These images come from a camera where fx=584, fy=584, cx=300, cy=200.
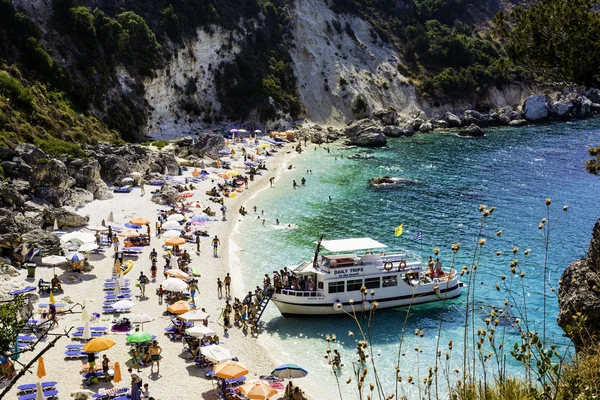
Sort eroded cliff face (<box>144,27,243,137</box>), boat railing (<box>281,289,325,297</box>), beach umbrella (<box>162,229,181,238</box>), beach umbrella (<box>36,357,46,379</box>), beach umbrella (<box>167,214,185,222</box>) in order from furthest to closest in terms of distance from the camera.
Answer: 1. eroded cliff face (<box>144,27,243,137</box>)
2. beach umbrella (<box>167,214,185,222</box>)
3. beach umbrella (<box>162,229,181,238</box>)
4. boat railing (<box>281,289,325,297</box>)
5. beach umbrella (<box>36,357,46,379</box>)

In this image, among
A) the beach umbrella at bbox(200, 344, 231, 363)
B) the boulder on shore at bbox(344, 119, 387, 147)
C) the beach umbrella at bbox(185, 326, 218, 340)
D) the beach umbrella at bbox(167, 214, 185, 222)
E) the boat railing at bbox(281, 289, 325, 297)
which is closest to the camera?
the beach umbrella at bbox(200, 344, 231, 363)

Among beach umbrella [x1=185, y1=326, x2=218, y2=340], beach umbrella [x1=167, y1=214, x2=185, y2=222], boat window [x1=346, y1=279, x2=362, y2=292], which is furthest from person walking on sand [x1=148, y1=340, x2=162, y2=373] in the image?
beach umbrella [x1=167, y1=214, x2=185, y2=222]

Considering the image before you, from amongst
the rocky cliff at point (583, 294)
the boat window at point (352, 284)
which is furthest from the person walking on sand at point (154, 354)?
the rocky cliff at point (583, 294)

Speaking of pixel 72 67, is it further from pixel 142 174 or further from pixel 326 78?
pixel 326 78

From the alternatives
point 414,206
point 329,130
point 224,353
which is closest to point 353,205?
point 414,206

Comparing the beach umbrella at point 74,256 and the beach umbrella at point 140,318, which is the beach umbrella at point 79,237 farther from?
the beach umbrella at point 140,318

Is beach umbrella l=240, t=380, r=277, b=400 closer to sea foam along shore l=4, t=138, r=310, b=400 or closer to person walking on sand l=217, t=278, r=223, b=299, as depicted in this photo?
sea foam along shore l=4, t=138, r=310, b=400

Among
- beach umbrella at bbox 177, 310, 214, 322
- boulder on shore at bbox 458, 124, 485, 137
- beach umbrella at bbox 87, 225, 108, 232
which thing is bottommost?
beach umbrella at bbox 177, 310, 214, 322
